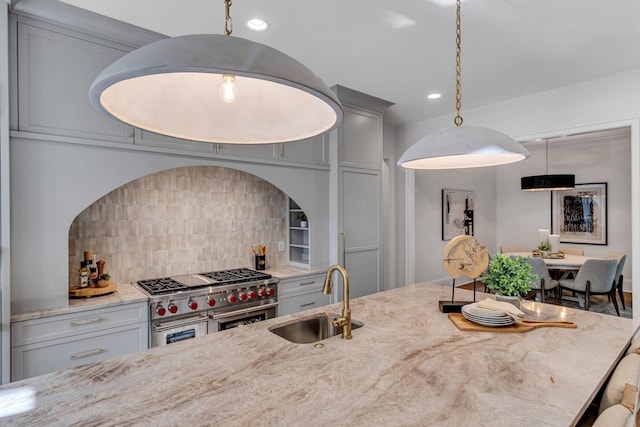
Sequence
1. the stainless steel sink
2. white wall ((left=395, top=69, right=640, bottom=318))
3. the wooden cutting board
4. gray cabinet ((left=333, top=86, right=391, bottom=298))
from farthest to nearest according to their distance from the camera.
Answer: gray cabinet ((left=333, top=86, right=391, bottom=298))
white wall ((left=395, top=69, right=640, bottom=318))
the stainless steel sink
the wooden cutting board

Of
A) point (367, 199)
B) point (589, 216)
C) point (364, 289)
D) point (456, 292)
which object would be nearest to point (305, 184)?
point (367, 199)

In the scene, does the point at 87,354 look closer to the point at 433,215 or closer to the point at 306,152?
the point at 306,152

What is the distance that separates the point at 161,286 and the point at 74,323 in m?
0.59

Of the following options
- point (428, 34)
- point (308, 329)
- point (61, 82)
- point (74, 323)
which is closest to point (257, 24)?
point (428, 34)

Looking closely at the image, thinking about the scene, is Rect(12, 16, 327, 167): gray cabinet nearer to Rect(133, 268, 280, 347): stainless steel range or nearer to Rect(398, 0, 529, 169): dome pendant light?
Rect(133, 268, 280, 347): stainless steel range

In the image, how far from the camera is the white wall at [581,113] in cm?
→ 299

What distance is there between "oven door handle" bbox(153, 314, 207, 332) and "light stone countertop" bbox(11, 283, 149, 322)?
21 cm

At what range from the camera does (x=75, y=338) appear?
6.98ft

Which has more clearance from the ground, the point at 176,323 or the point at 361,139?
the point at 361,139

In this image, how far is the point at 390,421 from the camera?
3.27 feet

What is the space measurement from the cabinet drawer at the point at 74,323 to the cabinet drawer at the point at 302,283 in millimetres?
1168

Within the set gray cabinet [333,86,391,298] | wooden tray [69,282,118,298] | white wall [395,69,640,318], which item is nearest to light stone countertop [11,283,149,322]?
wooden tray [69,282,118,298]

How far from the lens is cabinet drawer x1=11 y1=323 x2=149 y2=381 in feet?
6.50

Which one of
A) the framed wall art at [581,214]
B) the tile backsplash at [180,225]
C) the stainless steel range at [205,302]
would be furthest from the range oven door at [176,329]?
the framed wall art at [581,214]
